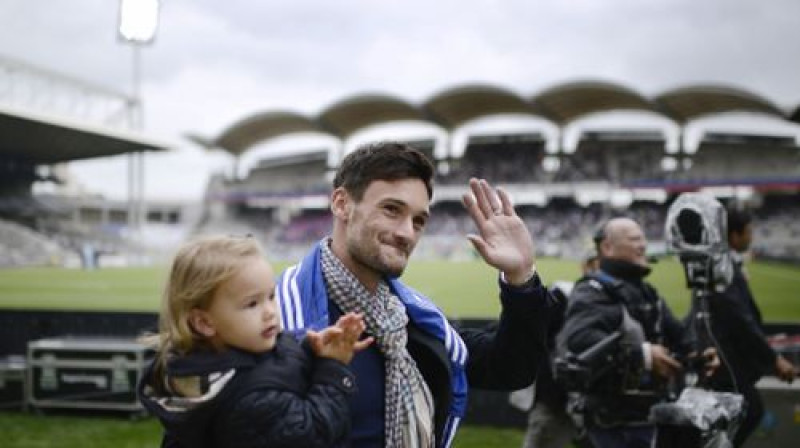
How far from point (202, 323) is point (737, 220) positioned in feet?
11.2

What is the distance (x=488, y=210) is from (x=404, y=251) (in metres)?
0.28

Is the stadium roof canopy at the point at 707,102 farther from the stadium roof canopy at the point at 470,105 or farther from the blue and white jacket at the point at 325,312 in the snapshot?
the blue and white jacket at the point at 325,312

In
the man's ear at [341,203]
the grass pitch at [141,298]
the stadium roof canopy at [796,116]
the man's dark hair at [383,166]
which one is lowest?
the grass pitch at [141,298]

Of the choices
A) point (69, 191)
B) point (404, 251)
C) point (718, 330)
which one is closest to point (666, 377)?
point (718, 330)

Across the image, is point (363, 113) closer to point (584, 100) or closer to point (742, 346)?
point (584, 100)

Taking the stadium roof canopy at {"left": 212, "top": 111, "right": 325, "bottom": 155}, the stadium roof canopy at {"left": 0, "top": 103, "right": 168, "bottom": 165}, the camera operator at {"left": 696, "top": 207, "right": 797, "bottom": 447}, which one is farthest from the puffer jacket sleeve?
the stadium roof canopy at {"left": 212, "top": 111, "right": 325, "bottom": 155}

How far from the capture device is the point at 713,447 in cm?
297

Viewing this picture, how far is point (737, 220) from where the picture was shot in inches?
161

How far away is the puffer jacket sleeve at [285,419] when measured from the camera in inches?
53.9

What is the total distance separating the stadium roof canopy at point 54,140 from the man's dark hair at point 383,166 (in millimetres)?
7298

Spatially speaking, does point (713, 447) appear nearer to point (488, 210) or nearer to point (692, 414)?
point (692, 414)

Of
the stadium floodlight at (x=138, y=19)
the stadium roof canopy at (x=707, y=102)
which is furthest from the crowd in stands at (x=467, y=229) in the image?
the stadium floodlight at (x=138, y=19)

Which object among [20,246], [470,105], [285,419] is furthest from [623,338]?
[470,105]

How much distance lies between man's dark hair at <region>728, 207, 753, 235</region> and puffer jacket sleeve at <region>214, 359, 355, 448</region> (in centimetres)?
327
